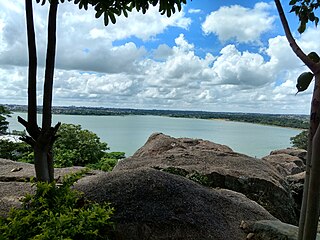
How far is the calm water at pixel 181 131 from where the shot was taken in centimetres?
938

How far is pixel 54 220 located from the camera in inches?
90.0

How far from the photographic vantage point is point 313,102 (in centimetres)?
121

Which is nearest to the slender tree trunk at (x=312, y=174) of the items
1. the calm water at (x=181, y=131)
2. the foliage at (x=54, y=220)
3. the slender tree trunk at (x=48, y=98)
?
the foliage at (x=54, y=220)

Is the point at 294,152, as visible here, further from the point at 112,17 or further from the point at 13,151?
the point at 112,17

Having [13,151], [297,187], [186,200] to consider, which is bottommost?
[13,151]

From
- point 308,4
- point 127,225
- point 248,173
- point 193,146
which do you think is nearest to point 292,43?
point 308,4

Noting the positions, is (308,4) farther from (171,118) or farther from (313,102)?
(171,118)

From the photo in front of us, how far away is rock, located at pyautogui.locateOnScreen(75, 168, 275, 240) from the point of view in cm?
301

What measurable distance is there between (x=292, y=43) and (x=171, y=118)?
1048 cm

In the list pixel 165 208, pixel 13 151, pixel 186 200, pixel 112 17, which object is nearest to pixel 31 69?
pixel 112 17

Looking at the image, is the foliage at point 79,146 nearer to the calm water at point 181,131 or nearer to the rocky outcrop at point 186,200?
the calm water at point 181,131

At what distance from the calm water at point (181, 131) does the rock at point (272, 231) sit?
5.23 m

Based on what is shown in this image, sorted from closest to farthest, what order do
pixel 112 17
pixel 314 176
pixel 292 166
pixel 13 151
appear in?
pixel 314 176 → pixel 112 17 → pixel 292 166 → pixel 13 151

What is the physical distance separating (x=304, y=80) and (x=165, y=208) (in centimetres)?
230
